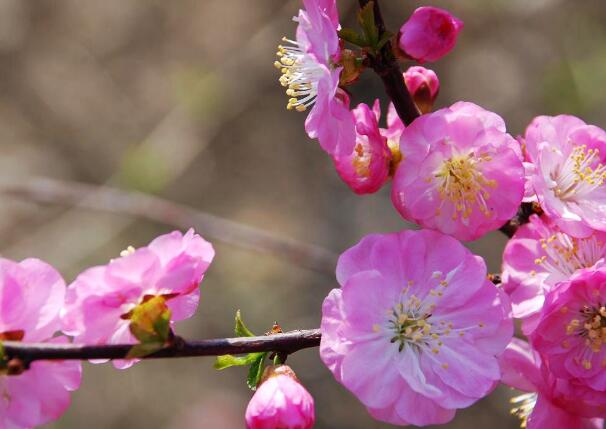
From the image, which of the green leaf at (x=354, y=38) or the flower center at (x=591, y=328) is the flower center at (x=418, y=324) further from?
the green leaf at (x=354, y=38)

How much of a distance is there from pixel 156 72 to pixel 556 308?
3.33 meters

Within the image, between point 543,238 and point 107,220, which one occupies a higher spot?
point 543,238

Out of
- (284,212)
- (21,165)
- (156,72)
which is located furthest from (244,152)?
(21,165)

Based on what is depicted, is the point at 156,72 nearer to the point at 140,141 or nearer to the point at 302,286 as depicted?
the point at 140,141

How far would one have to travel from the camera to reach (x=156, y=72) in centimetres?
406

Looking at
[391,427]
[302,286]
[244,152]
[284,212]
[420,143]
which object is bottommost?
[391,427]

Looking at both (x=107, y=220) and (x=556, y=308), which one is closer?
(x=556, y=308)

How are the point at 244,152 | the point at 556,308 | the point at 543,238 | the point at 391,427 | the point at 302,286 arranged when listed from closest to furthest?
the point at 556,308, the point at 543,238, the point at 391,427, the point at 302,286, the point at 244,152

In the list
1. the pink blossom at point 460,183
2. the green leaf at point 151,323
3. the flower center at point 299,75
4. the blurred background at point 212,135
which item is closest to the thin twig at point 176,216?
the blurred background at point 212,135

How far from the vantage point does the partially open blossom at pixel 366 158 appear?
1107mm

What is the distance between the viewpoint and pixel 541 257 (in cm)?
112

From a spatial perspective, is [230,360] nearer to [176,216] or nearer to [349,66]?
[349,66]

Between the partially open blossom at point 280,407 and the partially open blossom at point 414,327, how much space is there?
6 cm

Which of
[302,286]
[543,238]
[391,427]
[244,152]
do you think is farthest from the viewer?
[244,152]
